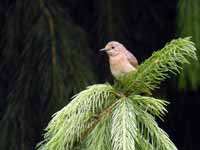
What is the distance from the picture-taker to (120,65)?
9.44ft

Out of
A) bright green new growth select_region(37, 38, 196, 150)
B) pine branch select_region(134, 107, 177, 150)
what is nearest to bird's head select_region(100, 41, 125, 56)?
bright green new growth select_region(37, 38, 196, 150)

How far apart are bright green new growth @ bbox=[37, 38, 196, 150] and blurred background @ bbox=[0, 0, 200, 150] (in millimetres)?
811

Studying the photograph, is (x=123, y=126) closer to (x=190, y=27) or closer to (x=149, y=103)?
(x=149, y=103)

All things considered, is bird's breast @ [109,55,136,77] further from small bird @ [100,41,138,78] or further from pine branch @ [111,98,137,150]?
pine branch @ [111,98,137,150]

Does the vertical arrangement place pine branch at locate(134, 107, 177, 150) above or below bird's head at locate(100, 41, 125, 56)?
below

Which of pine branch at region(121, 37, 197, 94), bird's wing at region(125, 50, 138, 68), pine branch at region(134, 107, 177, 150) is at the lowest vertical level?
pine branch at region(134, 107, 177, 150)

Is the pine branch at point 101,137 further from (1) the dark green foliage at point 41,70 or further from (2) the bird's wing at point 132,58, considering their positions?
(2) the bird's wing at point 132,58

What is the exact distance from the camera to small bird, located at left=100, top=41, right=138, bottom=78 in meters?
2.79

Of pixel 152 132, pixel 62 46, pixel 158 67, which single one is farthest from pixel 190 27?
pixel 152 132

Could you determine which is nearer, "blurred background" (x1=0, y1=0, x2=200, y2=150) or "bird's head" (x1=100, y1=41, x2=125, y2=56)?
"blurred background" (x1=0, y1=0, x2=200, y2=150)

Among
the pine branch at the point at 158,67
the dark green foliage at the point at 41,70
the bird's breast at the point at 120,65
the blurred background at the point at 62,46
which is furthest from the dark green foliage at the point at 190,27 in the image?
the pine branch at the point at 158,67

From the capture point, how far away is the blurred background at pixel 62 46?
7.95ft

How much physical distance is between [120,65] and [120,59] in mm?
58

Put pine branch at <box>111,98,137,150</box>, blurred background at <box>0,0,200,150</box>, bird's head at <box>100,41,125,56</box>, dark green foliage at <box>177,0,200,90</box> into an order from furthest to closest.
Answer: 1. bird's head at <box>100,41,125,56</box>
2. blurred background at <box>0,0,200,150</box>
3. dark green foliage at <box>177,0,200,90</box>
4. pine branch at <box>111,98,137,150</box>
